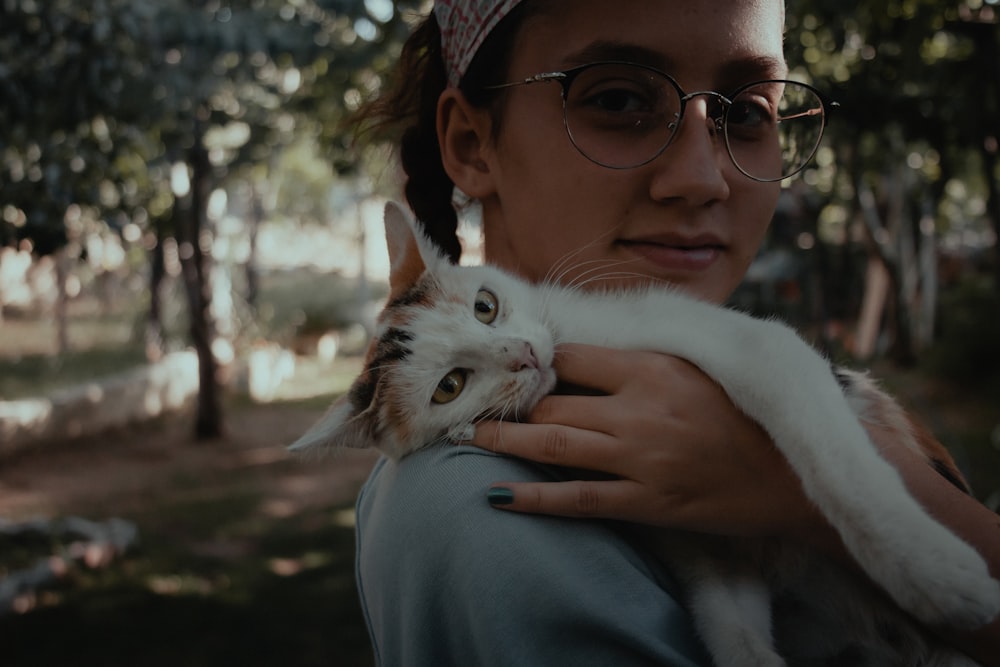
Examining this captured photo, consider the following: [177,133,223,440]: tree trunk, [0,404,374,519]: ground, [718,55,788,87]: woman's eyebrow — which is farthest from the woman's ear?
[177,133,223,440]: tree trunk

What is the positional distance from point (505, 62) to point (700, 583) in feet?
3.27

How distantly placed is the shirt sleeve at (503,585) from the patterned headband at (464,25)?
31.2 inches

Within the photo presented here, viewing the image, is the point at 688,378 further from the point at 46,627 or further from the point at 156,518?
the point at 156,518

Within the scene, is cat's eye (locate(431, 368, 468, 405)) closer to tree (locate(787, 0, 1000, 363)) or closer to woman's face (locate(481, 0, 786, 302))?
woman's face (locate(481, 0, 786, 302))

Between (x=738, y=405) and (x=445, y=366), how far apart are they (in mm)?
527

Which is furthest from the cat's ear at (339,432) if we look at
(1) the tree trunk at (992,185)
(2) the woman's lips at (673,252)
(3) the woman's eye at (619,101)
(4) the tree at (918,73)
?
(1) the tree trunk at (992,185)

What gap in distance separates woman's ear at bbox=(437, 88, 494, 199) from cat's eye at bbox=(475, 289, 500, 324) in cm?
23

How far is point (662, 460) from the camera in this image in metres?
1.11

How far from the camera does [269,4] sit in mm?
6297

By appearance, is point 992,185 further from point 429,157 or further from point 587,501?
point 587,501

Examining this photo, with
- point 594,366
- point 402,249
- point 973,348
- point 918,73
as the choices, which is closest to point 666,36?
point 594,366

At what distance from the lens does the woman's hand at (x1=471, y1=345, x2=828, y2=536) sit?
1.07m

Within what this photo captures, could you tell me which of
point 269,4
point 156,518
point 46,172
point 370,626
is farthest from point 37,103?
point 156,518

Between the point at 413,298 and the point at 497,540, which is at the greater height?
the point at 413,298
